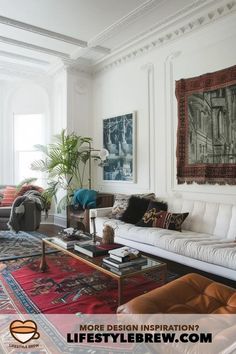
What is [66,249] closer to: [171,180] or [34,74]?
[171,180]

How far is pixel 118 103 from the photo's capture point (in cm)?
534

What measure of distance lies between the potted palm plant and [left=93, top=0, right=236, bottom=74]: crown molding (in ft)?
4.83

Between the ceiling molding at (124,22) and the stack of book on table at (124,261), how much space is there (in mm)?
3038

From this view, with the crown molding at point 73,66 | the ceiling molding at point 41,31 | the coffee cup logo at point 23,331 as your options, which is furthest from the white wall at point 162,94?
the coffee cup logo at point 23,331

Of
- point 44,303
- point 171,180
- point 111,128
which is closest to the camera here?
point 44,303

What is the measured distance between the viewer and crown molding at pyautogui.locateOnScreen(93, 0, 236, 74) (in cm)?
360

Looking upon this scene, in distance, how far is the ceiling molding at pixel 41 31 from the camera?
4059mm

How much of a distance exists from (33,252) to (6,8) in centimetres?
324

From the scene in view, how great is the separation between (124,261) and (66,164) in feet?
10.6

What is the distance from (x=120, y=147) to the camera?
5.24m

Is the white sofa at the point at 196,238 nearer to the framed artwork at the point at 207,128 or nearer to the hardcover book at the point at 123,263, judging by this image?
the framed artwork at the point at 207,128

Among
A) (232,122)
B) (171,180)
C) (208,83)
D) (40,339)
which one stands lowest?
(40,339)

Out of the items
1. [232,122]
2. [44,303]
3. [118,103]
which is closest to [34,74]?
→ [118,103]

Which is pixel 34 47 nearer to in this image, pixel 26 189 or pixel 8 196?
pixel 26 189
